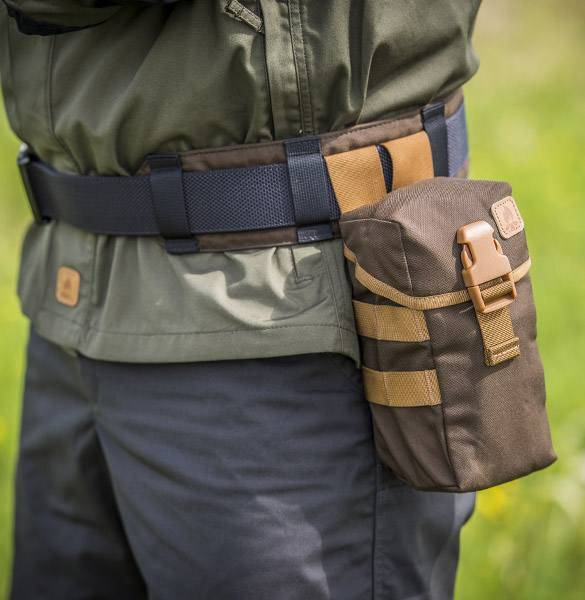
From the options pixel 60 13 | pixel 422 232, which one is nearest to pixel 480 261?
pixel 422 232

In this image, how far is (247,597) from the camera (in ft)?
4.88

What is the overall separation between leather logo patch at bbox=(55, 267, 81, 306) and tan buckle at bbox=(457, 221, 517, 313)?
0.69m

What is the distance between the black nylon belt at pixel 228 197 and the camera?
1444mm

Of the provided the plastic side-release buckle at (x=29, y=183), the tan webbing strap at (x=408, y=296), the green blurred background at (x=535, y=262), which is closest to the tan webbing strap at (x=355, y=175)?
the tan webbing strap at (x=408, y=296)

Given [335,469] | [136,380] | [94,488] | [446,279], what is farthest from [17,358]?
[446,279]

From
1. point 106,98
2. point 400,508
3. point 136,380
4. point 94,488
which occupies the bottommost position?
point 94,488

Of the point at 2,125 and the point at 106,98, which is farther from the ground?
the point at 106,98

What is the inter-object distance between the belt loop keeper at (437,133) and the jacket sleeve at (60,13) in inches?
18.4

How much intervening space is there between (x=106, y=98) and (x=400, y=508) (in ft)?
2.71

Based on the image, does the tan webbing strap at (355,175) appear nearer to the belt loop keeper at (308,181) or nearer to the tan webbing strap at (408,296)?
the belt loop keeper at (308,181)

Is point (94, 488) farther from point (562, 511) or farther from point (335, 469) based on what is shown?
point (562, 511)

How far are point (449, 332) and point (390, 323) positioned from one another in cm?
9

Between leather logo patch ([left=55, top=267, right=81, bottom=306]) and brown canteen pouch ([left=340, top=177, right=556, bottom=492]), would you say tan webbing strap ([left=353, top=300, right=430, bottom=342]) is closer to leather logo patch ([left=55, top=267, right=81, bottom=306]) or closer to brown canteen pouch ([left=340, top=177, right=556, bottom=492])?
brown canteen pouch ([left=340, top=177, right=556, bottom=492])

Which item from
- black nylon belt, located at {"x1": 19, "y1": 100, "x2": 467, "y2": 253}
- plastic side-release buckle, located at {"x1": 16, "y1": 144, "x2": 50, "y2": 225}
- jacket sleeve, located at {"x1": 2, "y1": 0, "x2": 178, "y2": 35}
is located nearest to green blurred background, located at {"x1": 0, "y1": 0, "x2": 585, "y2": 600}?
plastic side-release buckle, located at {"x1": 16, "y1": 144, "x2": 50, "y2": 225}
